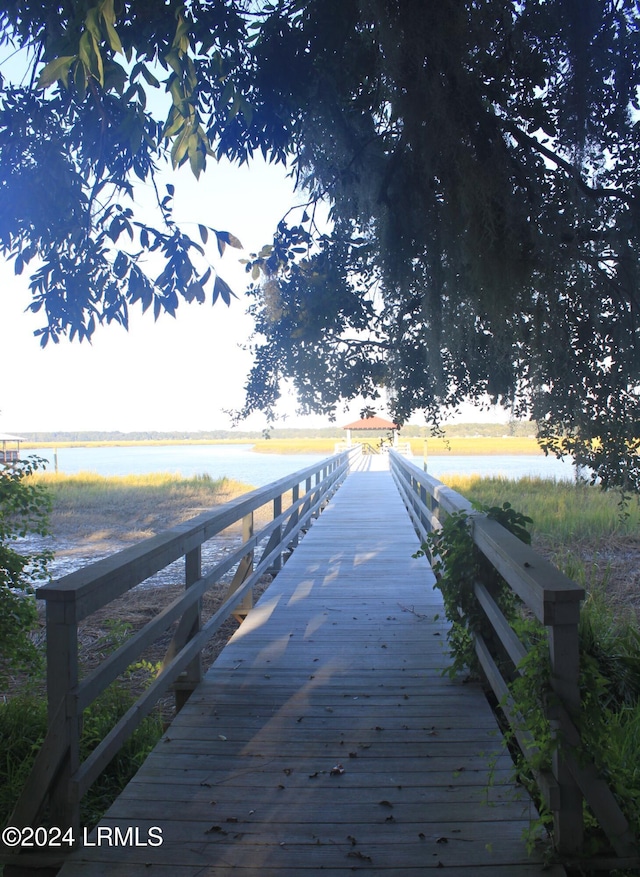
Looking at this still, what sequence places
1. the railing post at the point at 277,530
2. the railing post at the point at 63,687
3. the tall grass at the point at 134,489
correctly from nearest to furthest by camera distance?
1. the railing post at the point at 63,687
2. the railing post at the point at 277,530
3. the tall grass at the point at 134,489

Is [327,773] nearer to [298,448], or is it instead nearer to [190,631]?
[190,631]

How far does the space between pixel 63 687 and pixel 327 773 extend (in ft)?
3.30

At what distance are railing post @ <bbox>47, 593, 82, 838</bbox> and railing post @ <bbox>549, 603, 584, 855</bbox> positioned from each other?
4.13 ft

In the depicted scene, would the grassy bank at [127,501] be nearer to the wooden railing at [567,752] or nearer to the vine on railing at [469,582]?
the vine on railing at [469,582]

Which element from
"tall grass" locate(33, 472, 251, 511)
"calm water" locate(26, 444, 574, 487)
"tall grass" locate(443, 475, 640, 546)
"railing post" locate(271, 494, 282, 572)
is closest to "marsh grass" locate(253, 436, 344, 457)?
"calm water" locate(26, 444, 574, 487)

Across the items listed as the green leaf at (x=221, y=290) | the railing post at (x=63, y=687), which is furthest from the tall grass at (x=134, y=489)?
the railing post at (x=63, y=687)

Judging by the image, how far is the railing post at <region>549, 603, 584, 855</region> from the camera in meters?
1.63

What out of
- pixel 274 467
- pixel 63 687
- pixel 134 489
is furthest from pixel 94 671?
pixel 274 467

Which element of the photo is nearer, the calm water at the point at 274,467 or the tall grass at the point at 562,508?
the tall grass at the point at 562,508

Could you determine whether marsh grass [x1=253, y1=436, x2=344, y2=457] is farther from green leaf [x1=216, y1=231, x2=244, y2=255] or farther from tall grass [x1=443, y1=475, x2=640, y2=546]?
green leaf [x1=216, y1=231, x2=244, y2=255]

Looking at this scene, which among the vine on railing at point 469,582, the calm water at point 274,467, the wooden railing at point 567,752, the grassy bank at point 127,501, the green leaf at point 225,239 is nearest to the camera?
the wooden railing at point 567,752

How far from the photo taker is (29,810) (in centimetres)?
163

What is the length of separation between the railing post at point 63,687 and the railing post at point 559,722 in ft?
4.13

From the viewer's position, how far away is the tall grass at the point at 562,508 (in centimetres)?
1014
